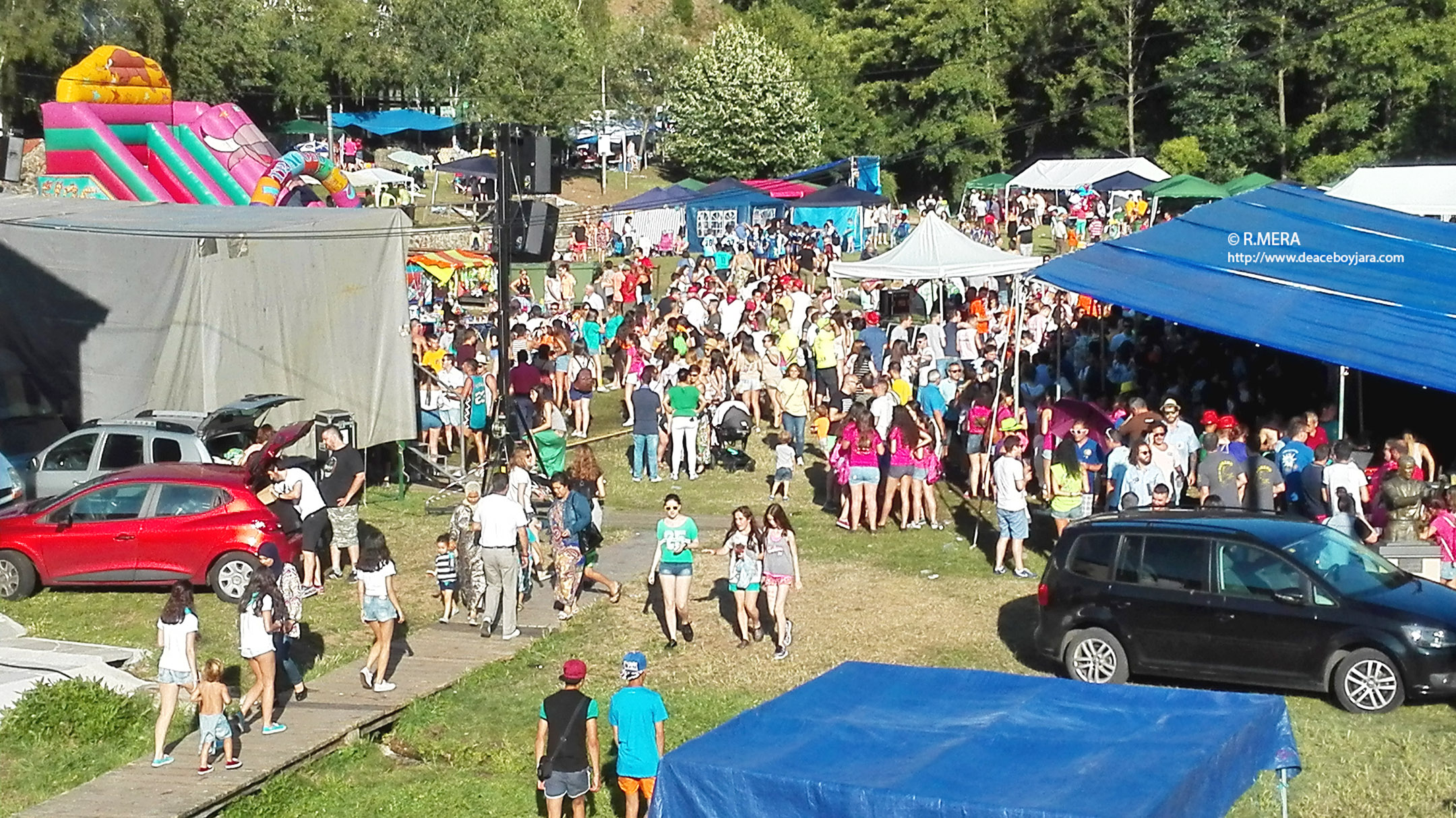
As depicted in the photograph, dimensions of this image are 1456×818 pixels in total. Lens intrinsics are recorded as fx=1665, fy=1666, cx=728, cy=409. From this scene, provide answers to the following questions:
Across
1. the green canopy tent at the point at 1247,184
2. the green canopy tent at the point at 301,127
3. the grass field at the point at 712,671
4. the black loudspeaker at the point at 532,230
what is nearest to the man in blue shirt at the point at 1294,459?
the grass field at the point at 712,671

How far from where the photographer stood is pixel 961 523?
63.3 ft

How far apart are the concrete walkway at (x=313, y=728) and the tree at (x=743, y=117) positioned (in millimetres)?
48971

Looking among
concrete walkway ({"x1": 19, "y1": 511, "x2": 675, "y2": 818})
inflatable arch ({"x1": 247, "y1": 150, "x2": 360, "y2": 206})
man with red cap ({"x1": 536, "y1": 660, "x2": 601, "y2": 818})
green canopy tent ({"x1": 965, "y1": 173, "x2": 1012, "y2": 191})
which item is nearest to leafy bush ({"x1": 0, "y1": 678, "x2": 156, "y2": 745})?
concrete walkway ({"x1": 19, "y1": 511, "x2": 675, "y2": 818})

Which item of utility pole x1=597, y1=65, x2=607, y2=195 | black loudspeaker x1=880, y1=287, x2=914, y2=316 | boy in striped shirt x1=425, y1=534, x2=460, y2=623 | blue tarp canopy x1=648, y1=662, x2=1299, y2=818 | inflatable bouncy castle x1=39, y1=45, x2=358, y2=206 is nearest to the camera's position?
blue tarp canopy x1=648, y1=662, x2=1299, y2=818

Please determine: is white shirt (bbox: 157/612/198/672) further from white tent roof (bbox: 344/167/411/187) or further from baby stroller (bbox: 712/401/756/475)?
white tent roof (bbox: 344/167/411/187)

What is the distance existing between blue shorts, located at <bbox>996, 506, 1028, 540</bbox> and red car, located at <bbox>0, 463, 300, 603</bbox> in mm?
7002

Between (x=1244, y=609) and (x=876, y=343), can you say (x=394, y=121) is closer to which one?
(x=876, y=343)

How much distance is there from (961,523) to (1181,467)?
10.9ft

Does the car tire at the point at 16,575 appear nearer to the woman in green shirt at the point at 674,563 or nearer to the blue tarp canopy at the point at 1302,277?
the woman in green shirt at the point at 674,563

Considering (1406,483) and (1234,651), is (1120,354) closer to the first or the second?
(1406,483)

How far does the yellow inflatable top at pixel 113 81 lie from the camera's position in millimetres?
30984

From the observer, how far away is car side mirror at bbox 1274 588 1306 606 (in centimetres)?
1230

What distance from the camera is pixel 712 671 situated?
14.2m

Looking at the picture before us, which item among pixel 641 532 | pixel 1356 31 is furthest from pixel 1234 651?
pixel 1356 31
